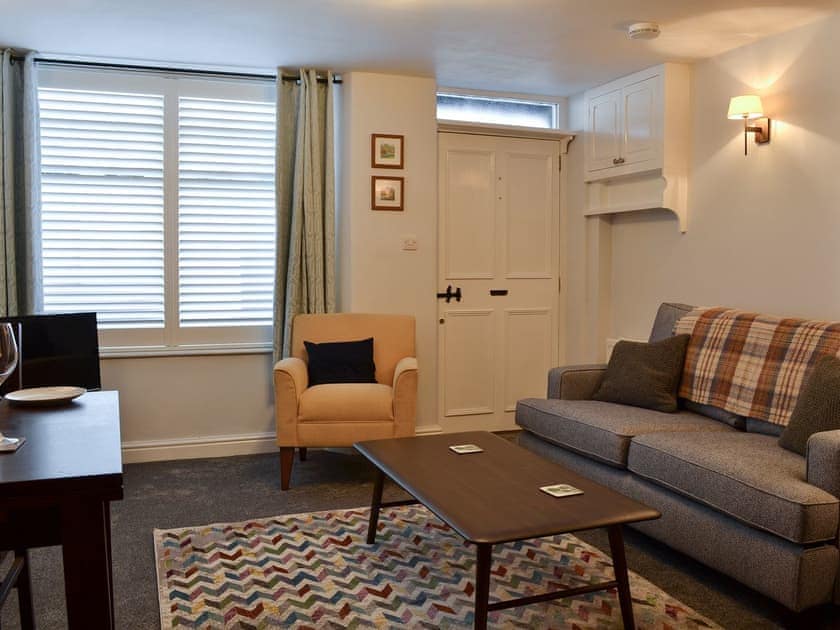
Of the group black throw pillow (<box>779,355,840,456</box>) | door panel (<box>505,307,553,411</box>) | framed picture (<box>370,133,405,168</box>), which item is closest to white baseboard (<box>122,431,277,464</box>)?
door panel (<box>505,307,553,411</box>)

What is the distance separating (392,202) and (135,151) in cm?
157

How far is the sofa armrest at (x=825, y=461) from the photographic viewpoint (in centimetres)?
242

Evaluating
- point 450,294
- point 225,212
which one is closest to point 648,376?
point 450,294

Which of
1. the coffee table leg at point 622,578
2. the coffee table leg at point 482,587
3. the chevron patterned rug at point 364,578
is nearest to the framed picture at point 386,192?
the chevron patterned rug at point 364,578

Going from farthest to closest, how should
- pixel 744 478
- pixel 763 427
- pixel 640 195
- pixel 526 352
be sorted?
1. pixel 526 352
2. pixel 640 195
3. pixel 763 427
4. pixel 744 478

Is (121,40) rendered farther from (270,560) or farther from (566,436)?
(566,436)

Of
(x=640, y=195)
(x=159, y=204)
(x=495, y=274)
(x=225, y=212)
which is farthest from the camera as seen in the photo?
(x=495, y=274)

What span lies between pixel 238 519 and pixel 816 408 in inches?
97.9

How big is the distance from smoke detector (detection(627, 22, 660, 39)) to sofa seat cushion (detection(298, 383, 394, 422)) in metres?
2.23

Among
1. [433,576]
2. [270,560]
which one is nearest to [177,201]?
[270,560]

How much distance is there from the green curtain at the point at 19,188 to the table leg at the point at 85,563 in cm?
323

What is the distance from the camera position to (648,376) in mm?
3736

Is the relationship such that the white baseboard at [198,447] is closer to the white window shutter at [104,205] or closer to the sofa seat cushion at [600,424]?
the white window shutter at [104,205]

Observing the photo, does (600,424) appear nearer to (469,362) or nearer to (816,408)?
(816,408)
